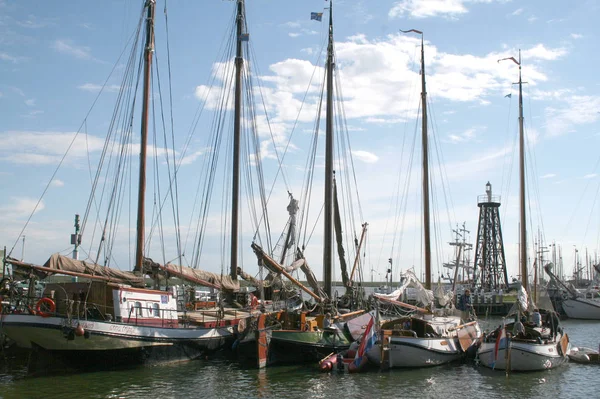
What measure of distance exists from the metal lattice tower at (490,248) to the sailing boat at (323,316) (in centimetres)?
6416

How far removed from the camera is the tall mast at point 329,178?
38.9 metres

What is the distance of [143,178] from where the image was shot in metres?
36.4

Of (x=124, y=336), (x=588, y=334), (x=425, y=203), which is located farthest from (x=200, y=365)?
(x=588, y=334)

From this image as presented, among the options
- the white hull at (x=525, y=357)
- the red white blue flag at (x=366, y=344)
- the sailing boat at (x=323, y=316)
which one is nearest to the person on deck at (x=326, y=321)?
the sailing boat at (x=323, y=316)

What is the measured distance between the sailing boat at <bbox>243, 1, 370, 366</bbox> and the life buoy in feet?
34.5

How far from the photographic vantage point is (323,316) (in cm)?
3419

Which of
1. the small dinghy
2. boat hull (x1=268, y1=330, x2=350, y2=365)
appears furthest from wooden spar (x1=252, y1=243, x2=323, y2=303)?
the small dinghy

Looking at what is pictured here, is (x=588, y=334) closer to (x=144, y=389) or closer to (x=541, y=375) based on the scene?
(x=541, y=375)

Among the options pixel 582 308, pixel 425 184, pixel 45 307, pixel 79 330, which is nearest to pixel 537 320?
pixel 425 184

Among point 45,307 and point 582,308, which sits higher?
point 45,307

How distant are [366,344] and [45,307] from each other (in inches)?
601

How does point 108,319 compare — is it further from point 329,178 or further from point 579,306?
point 579,306

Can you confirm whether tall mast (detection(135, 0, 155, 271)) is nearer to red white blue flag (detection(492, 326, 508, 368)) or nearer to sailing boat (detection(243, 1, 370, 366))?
sailing boat (detection(243, 1, 370, 366))

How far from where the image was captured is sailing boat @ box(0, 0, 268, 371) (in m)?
27.9
